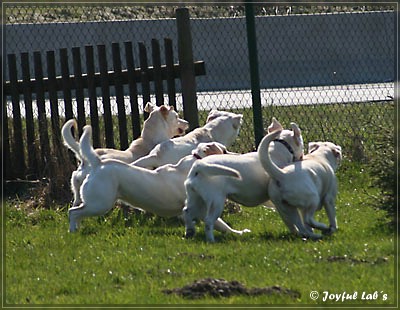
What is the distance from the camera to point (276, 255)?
25.7 feet

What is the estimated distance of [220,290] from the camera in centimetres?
677

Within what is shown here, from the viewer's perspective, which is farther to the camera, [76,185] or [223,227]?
[76,185]

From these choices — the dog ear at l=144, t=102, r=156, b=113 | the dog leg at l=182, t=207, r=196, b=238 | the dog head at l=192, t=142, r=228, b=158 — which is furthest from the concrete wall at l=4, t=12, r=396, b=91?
the dog leg at l=182, t=207, r=196, b=238

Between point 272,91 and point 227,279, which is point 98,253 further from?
point 272,91

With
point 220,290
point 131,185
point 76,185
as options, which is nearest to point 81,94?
point 76,185

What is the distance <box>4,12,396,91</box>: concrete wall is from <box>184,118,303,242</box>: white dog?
10324 mm

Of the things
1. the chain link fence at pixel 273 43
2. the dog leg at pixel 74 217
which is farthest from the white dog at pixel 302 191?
the chain link fence at pixel 273 43

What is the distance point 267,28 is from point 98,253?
13875 mm

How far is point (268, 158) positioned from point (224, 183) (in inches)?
18.3

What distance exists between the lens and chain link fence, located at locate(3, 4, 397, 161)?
19.0 m

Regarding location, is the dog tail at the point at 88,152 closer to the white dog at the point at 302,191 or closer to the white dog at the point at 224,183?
the white dog at the point at 224,183

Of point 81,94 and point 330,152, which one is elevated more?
point 81,94

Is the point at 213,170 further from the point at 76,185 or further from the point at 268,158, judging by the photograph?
the point at 76,185

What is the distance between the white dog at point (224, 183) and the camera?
28.5ft
